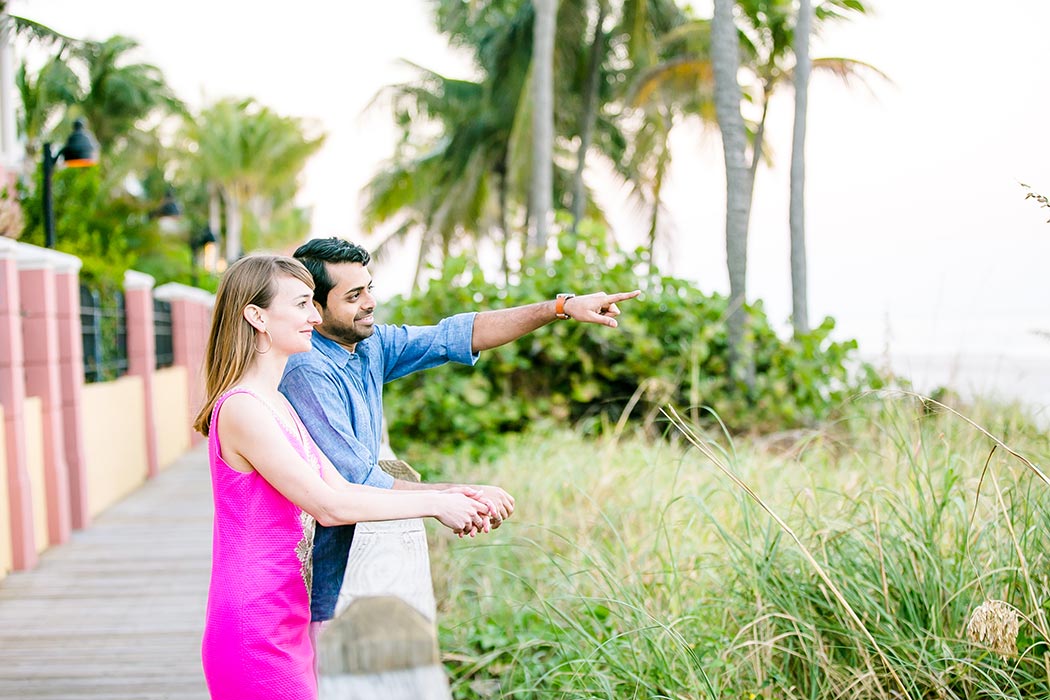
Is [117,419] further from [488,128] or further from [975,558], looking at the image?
[488,128]

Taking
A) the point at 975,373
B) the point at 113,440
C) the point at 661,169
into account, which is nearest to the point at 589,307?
the point at 975,373

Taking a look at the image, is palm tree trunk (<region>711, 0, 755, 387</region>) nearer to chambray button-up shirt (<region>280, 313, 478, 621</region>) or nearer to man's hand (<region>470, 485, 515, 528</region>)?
chambray button-up shirt (<region>280, 313, 478, 621</region>)

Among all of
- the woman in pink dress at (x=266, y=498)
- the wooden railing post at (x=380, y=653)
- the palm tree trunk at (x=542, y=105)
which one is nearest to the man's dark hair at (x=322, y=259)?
the woman in pink dress at (x=266, y=498)

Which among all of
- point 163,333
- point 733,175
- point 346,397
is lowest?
point 163,333

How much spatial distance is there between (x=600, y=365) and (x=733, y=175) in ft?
6.90

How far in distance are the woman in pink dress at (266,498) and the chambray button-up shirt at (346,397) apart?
0.33 ft

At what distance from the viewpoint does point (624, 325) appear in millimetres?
8414

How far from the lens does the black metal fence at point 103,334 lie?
852 centimetres

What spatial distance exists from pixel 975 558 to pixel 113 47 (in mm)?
27949

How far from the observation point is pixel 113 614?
5266 mm

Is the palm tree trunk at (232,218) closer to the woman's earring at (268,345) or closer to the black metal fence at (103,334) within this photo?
the black metal fence at (103,334)

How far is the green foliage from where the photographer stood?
8352 mm

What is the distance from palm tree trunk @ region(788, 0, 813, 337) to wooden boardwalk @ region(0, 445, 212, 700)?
6815 millimetres

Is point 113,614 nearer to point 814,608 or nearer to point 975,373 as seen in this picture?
point 814,608
